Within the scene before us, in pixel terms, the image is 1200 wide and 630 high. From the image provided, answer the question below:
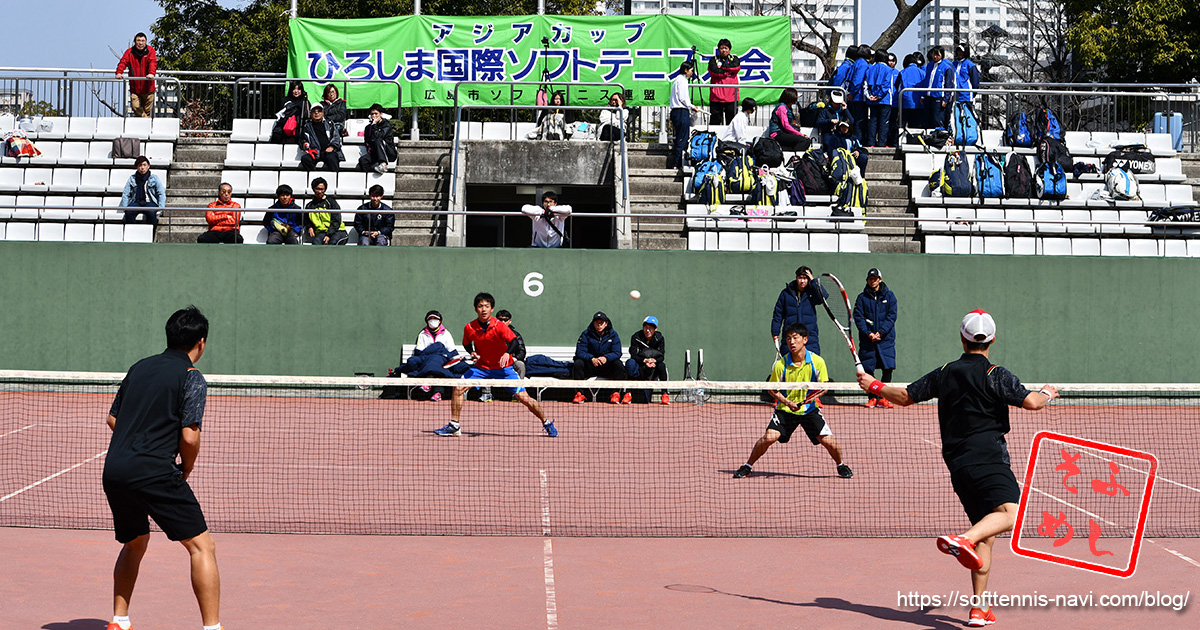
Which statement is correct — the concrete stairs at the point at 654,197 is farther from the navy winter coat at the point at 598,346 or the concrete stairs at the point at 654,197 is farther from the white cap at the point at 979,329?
the white cap at the point at 979,329

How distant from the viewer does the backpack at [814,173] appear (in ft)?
68.7

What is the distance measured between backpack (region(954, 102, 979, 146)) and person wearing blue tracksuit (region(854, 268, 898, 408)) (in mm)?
5557

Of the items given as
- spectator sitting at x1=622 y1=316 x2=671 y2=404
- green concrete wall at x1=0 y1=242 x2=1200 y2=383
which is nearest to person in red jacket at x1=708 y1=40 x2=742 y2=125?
green concrete wall at x1=0 y1=242 x2=1200 y2=383

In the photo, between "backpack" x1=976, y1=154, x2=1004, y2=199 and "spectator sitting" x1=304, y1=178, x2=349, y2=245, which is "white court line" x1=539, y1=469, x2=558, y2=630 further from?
"backpack" x1=976, y1=154, x2=1004, y2=199

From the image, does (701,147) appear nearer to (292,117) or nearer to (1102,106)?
(292,117)

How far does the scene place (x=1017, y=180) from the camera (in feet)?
69.9

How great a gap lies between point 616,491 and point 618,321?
8.07m

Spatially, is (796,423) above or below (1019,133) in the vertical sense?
below

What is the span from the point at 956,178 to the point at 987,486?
15.0 meters

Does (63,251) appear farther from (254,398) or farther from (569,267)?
(569,267)

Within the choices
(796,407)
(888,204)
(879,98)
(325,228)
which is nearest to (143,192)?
(325,228)

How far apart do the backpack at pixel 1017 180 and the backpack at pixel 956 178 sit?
640mm

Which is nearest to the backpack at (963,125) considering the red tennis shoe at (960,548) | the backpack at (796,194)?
the backpack at (796,194)

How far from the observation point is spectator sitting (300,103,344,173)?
21.8 metres
